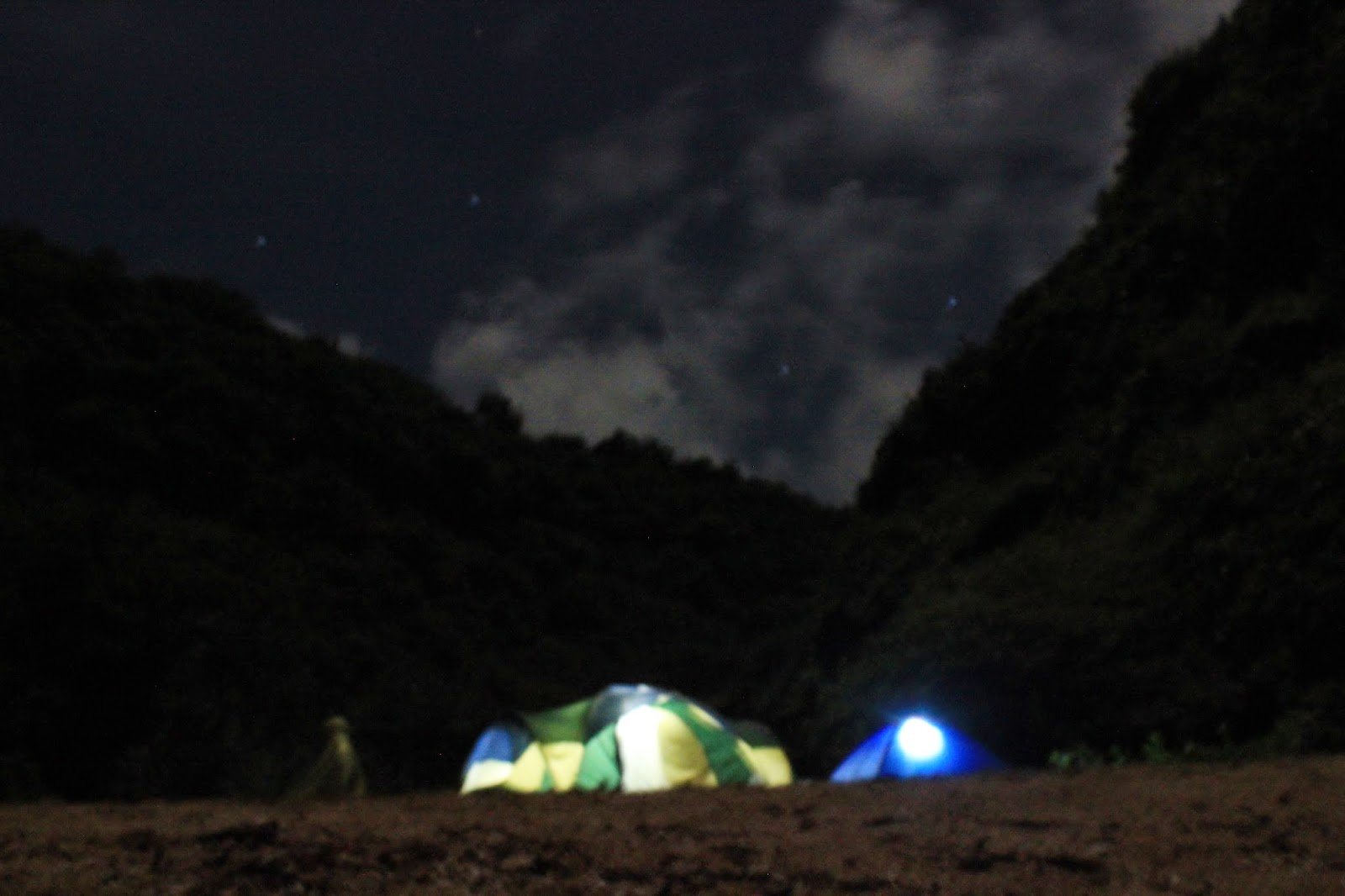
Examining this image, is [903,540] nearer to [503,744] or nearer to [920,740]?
[920,740]

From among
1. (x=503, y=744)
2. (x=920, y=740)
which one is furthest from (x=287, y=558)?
(x=920, y=740)

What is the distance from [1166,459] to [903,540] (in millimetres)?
5559

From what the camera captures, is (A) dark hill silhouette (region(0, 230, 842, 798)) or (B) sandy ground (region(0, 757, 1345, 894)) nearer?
(B) sandy ground (region(0, 757, 1345, 894))

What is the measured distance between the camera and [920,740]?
41.0ft

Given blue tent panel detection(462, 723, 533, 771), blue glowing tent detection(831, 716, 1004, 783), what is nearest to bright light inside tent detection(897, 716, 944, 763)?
blue glowing tent detection(831, 716, 1004, 783)

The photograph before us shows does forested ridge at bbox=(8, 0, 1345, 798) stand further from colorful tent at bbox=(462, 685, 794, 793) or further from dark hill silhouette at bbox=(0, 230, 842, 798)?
colorful tent at bbox=(462, 685, 794, 793)

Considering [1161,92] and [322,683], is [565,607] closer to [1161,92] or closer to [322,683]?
[322,683]

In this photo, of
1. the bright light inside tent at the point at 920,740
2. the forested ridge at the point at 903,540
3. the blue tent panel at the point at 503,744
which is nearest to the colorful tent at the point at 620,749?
the blue tent panel at the point at 503,744

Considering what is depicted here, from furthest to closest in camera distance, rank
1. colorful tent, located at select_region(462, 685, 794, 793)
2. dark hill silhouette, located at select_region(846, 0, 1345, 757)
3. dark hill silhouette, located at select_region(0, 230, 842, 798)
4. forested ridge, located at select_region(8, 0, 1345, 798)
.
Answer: dark hill silhouette, located at select_region(0, 230, 842, 798) → colorful tent, located at select_region(462, 685, 794, 793) → forested ridge, located at select_region(8, 0, 1345, 798) → dark hill silhouette, located at select_region(846, 0, 1345, 757)

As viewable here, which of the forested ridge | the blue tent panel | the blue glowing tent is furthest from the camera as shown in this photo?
the blue tent panel

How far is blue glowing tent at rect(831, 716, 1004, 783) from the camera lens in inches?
484

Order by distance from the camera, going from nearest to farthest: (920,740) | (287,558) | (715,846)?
1. (715,846)
2. (920,740)
3. (287,558)

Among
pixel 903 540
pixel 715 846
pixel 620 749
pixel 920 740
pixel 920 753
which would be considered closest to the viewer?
pixel 715 846

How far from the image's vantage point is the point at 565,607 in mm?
42625
